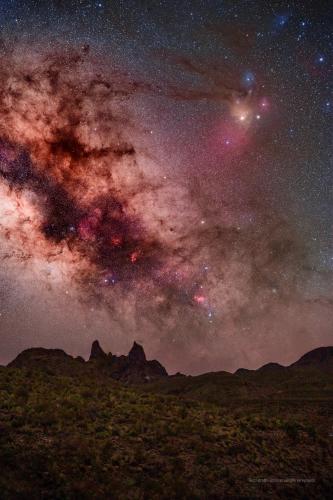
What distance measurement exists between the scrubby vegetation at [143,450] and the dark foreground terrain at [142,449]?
0.14ft

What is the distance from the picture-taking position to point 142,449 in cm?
1409

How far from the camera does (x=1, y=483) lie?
31.3 ft

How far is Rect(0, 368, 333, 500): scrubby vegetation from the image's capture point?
1100 cm

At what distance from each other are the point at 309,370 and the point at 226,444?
17302cm

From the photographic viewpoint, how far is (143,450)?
14.1 metres

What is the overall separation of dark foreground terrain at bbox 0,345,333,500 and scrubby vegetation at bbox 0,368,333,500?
0.04 metres

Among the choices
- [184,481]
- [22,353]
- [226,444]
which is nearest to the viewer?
[184,481]

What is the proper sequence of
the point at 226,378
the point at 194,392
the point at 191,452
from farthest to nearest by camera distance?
the point at 226,378 < the point at 194,392 < the point at 191,452

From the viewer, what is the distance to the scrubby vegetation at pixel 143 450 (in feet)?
36.1

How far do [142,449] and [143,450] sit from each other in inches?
2.5

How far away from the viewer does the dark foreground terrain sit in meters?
11.0

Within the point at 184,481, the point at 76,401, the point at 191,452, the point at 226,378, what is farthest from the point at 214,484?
the point at 226,378

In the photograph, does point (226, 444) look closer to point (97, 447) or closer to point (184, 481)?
point (184, 481)

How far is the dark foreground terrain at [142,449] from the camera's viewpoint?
1104 centimetres
